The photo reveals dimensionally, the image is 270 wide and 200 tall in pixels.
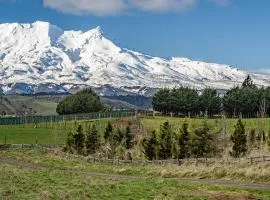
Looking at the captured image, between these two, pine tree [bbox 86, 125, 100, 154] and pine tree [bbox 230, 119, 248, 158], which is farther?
pine tree [bbox 86, 125, 100, 154]

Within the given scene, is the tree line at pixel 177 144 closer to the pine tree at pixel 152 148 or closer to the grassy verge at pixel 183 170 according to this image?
the pine tree at pixel 152 148

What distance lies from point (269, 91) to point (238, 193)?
16166 centimetres

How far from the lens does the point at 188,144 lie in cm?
8744

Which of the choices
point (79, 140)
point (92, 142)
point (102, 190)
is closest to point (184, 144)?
point (92, 142)

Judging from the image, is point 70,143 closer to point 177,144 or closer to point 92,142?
point 92,142

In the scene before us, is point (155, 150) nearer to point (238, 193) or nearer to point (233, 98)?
point (238, 193)

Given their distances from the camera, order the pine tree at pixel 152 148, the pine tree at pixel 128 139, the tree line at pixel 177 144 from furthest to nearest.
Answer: the pine tree at pixel 128 139, the pine tree at pixel 152 148, the tree line at pixel 177 144

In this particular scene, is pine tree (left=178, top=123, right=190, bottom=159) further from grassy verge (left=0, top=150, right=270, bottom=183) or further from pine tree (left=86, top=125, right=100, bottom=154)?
pine tree (left=86, top=125, right=100, bottom=154)

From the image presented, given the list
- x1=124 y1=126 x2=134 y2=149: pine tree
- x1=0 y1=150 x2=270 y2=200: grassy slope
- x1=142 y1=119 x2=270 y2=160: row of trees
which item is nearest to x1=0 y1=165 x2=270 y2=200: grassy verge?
x1=0 y1=150 x2=270 y2=200: grassy slope

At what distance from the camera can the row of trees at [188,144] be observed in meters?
86.2

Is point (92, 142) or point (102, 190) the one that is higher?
point (92, 142)

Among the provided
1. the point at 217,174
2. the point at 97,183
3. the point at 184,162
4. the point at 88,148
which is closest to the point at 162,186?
the point at 97,183

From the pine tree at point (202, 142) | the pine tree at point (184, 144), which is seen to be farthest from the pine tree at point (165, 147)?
the pine tree at point (202, 142)

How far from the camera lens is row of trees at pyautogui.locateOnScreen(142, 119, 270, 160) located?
86.2 meters
